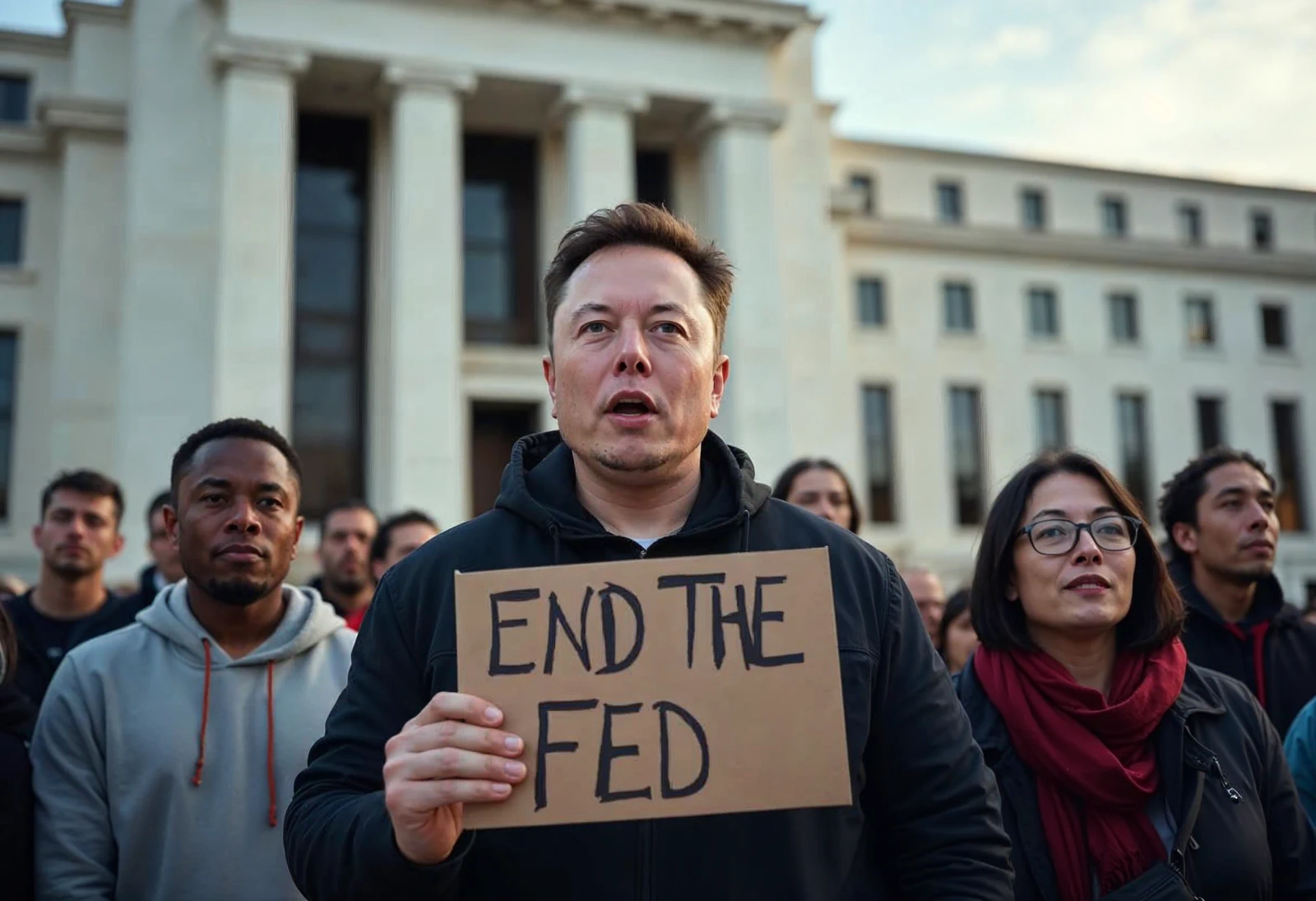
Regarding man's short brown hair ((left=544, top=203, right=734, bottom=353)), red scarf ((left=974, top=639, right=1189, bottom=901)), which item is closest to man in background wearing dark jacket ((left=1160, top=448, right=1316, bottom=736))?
red scarf ((left=974, top=639, right=1189, bottom=901))

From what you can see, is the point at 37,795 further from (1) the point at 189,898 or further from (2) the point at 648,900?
(2) the point at 648,900

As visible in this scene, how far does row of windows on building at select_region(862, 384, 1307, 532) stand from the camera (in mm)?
32969

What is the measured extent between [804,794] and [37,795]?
8.21ft

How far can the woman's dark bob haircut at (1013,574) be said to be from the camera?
3.67 m

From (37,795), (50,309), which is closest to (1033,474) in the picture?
(37,795)

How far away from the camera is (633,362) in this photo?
2.45 metres

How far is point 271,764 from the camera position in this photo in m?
3.61

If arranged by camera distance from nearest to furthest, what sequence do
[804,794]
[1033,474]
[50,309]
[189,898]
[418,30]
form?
[804,794] → [189,898] → [1033,474] → [418,30] → [50,309]

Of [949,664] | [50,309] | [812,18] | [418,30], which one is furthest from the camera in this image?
[812,18]

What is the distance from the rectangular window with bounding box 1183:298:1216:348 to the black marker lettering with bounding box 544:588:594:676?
39195mm

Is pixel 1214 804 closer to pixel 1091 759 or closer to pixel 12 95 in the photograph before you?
pixel 1091 759

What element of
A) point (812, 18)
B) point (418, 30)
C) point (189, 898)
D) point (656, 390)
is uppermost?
point (812, 18)

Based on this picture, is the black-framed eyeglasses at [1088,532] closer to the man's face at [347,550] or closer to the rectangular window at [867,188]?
the man's face at [347,550]

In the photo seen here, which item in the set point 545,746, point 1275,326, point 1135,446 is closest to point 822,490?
point 545,746
